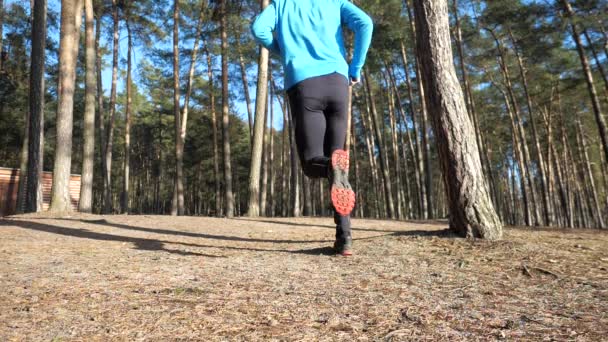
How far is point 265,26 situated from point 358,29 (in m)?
0.85

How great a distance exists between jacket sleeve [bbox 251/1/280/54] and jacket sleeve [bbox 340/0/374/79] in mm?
656

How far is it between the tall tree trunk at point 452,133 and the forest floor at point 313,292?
0.97 feet

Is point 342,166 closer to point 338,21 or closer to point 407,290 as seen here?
point 407,290

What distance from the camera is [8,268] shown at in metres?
2.75

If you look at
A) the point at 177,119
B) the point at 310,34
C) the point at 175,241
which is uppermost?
the point at 177,119

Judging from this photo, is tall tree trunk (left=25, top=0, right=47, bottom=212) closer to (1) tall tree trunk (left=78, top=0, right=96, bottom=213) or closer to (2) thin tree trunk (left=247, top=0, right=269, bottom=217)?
(1) tall tree trunk (left=78, top=0, right=96, bottom=213)

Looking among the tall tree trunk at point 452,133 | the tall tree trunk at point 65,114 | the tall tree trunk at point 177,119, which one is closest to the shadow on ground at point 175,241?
the tall tree trunk at point 452,133

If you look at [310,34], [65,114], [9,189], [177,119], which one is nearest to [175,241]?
[310,34]

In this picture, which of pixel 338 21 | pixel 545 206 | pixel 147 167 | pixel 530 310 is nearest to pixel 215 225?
pixel 338 21

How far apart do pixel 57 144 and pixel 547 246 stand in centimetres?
961

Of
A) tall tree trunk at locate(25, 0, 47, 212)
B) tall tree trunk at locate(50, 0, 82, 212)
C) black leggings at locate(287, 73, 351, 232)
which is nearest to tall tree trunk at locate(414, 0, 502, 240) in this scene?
black leggings at locate(287, 73, 351, 232)

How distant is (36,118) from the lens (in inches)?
394

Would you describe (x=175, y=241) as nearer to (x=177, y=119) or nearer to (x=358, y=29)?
(x=358, y=29)

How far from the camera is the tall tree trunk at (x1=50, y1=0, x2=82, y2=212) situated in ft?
27.1
